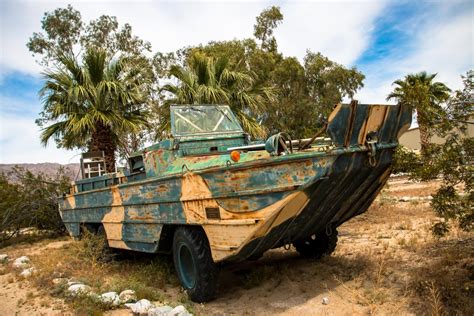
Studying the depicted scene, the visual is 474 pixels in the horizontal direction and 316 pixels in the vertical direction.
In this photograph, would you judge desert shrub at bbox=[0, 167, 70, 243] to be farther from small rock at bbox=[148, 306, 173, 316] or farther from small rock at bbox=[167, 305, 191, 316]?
small rock at bbox=[167, 305, 191, 316]

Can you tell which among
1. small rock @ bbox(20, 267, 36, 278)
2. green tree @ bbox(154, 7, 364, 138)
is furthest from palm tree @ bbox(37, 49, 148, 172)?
green tree @ bbox(154, 7, 364, 138)

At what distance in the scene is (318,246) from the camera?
673 centimetres

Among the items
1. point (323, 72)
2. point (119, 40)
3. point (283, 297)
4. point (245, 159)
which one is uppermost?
point (119, 40)

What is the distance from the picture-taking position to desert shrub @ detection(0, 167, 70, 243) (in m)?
12.8

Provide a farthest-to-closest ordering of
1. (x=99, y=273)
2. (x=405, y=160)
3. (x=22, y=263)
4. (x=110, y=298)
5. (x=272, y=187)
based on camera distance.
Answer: (x=22, y=263), (x=99, y=273), (x=110, y=298), (x=405, y=160), (x=272, y=187)

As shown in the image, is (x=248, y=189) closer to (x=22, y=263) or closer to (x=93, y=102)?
(x=22, y=263)

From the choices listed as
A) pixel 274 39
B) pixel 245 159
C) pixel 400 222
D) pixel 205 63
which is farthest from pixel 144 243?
pixel 274 39

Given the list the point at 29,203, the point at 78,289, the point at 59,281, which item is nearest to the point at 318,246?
the point at 78,289

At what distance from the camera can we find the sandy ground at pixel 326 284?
4.69 metres

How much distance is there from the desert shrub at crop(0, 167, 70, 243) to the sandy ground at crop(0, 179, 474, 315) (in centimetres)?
533

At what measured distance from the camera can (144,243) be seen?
643 cm

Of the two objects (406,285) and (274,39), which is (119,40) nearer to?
(274,39)

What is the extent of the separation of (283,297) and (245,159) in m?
1.73

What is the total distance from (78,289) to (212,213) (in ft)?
6.56
